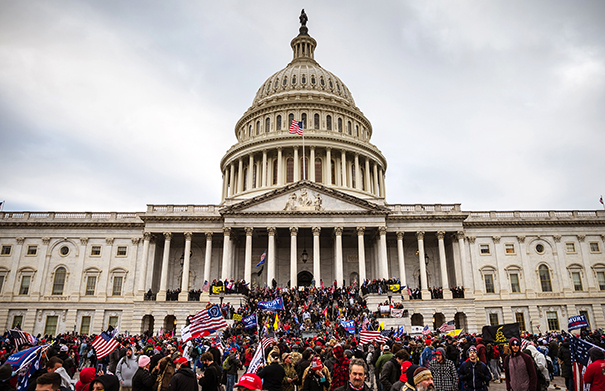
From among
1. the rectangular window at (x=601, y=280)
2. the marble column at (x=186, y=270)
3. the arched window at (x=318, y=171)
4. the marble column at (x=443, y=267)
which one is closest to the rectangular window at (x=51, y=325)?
the marble column at (x=186, y=270)

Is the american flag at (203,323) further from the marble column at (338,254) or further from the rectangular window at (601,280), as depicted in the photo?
the rectangular window at (601,280)

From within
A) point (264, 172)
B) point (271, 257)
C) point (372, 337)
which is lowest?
point (372, 337)

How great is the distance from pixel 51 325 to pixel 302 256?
27687mm

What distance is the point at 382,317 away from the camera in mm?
34094

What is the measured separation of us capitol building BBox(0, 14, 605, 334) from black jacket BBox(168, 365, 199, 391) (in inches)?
1389

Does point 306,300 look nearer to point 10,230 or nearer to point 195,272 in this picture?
point 195,272

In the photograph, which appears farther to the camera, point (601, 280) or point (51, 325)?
point (601, 280)

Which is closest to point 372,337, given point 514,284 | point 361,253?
point 361,253

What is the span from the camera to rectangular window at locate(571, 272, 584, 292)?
49.8 m

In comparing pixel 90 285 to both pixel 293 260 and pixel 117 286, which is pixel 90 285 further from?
pixel 293 260

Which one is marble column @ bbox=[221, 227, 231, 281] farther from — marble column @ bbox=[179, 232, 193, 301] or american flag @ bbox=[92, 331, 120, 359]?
american flag @ bbox=[92, 331, 120, 359]

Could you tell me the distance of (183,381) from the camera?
8.69m

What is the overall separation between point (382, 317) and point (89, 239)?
1366 inches

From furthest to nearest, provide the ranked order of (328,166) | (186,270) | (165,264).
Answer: (328,166)
(165,264)
(186,270)
